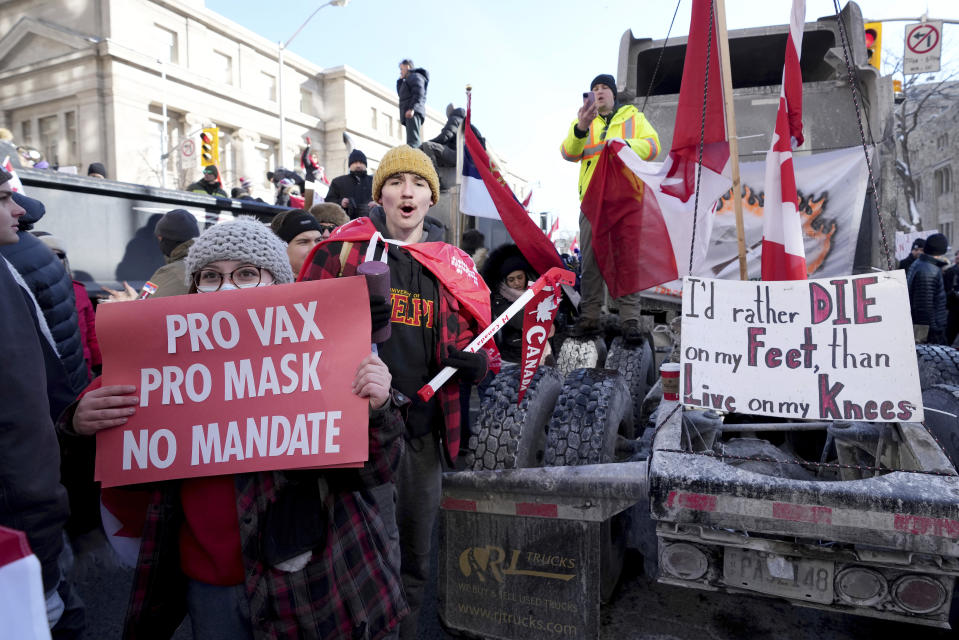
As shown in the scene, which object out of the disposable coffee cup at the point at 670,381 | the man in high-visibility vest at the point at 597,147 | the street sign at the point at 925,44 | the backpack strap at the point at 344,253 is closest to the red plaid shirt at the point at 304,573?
the backpack strap at the point at 344,253

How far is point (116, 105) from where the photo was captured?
3023 cm

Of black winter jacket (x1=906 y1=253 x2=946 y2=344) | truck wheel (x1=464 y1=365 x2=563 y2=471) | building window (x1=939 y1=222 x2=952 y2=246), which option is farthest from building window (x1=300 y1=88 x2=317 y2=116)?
truck wheel (x1=464 y1=365 x2=563 y2=471)

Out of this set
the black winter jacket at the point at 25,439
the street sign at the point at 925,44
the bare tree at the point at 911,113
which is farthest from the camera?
the bare tree at the point at 911,113

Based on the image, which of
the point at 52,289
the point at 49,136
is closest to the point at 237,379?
the point at 52,289

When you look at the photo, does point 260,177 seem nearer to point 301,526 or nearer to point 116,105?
point 116,105

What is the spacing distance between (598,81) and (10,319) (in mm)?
4176

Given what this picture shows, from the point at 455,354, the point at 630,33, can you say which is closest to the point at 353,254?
the point at 455,354

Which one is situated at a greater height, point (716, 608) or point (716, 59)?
point (716, 59)

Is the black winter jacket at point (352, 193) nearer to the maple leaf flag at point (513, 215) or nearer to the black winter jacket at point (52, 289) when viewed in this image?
the maple leaf flag at point (513, 215)

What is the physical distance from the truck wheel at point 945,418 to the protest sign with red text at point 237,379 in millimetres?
2497

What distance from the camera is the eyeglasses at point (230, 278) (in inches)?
64.9

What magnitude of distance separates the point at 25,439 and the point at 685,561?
1.99 meters

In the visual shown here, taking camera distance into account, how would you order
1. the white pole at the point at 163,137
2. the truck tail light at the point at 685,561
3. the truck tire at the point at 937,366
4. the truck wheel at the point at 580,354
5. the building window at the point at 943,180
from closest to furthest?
the truck tail light at the point at 685,561
the truck tire at the point at 937,366
the truck wheel at the point at 580,354
the white pole at the point at 163,137
the building window at the point at 943,180

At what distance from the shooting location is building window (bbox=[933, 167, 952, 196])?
34741 mm
